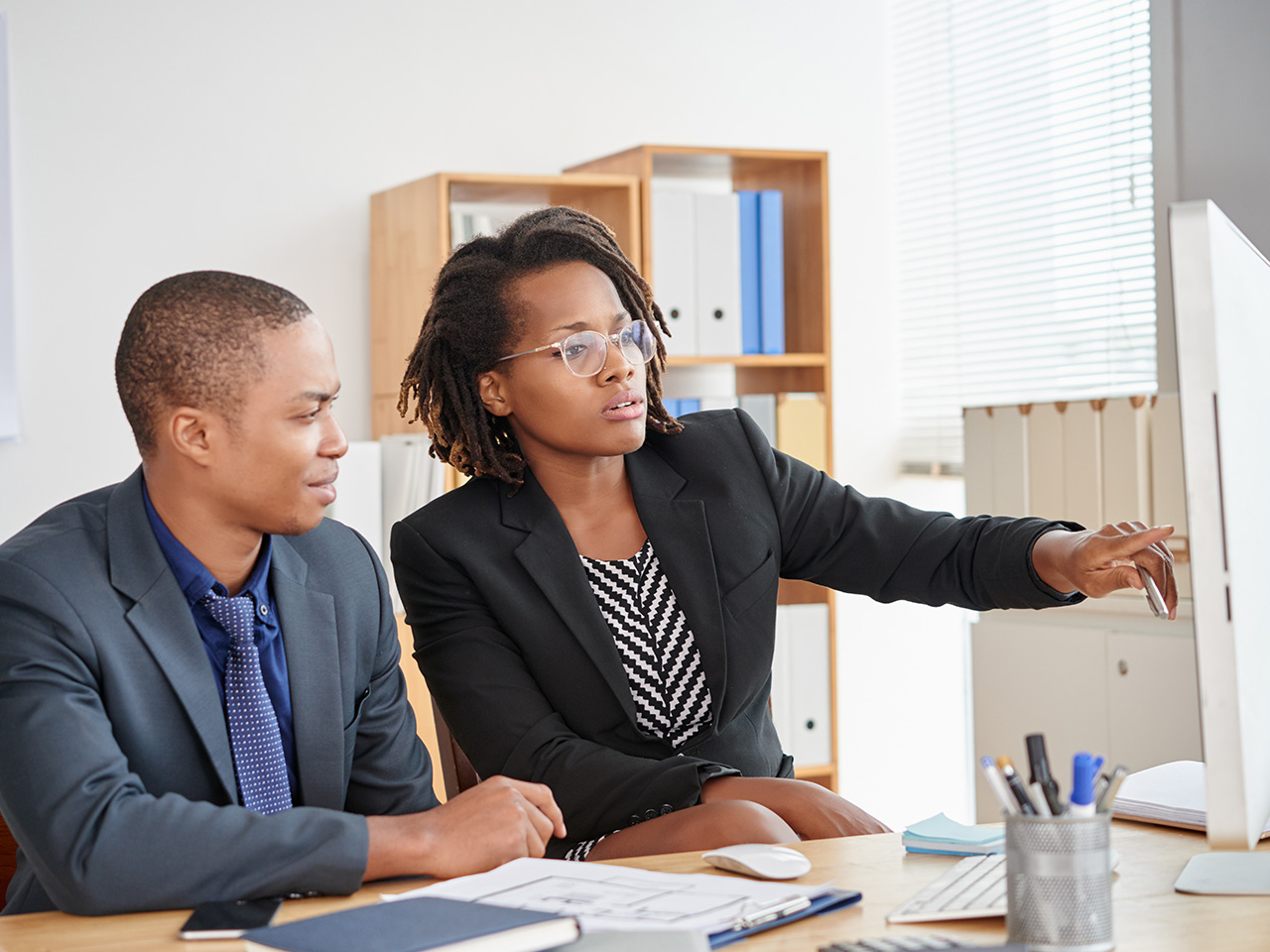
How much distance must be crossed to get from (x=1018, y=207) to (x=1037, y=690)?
1.48 m

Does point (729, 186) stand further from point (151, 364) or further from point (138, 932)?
point (138, 932)

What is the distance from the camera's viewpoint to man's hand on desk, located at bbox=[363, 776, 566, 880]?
3.68ft

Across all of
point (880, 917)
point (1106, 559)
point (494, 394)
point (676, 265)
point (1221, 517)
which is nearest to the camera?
point (1221, 517)

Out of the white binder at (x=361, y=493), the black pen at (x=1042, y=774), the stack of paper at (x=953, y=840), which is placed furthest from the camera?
the white binder at (x=361, y=493)

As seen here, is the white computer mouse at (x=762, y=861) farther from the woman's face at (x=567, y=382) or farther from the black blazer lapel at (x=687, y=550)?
the woman's face at (x=567, y=382)

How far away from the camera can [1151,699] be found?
103 inches

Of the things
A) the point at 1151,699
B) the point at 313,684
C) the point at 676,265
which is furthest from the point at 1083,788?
the point at 676,265

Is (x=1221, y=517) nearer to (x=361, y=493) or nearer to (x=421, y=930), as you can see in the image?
(x=421, y=930)

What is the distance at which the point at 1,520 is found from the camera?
3.13 meters

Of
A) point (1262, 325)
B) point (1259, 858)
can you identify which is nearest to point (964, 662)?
point (1259, 858)

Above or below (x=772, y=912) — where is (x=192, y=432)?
above

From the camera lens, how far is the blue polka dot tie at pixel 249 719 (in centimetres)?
131

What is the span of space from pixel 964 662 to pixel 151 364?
3.18m

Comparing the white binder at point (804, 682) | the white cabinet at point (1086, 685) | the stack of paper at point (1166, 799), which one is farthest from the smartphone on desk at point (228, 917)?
the white binder at point (804, 682)
